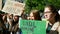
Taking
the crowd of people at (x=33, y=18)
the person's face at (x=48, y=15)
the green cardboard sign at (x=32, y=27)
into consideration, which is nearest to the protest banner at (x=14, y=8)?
the crowd of people at (x=33, y=18)

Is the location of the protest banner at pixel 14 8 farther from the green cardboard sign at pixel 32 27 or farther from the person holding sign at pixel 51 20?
the person holding sign at pixel 51 20

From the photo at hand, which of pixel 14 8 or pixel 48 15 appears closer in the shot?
pixel 48 15

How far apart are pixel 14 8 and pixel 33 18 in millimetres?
450

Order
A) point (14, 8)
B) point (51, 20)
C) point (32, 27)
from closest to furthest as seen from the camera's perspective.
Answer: point (51, 20) < point (32, 27) < point (14, 8)

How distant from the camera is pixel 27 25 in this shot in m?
2.21

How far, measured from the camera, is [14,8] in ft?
8.41

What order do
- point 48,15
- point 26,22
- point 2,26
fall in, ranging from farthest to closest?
point 2,26 → point 26,22 → point 48,15

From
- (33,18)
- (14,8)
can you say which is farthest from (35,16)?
(14,8)

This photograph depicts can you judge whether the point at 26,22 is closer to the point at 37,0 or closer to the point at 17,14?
the point at 17,14

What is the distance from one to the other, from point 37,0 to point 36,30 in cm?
512

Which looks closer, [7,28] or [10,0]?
[7,28]

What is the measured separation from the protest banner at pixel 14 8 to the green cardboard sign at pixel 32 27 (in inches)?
11.2

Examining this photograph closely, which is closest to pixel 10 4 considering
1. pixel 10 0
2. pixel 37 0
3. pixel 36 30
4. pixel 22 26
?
pixel 10 0

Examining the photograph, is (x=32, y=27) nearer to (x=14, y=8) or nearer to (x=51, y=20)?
(x=51, y=20)
